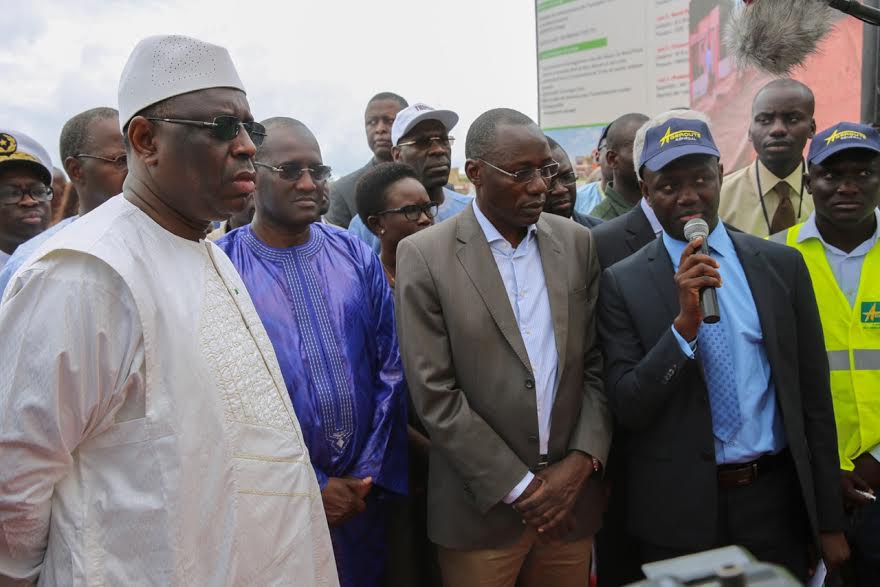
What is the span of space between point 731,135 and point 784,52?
5.09m

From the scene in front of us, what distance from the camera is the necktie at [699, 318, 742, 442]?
2623mm

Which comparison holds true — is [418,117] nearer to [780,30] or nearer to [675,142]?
[675,142]

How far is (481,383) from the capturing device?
9.14 ft

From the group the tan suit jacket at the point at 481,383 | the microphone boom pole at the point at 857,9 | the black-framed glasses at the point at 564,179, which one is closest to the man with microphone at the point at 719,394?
the tan suit jacket at the point at 481,383

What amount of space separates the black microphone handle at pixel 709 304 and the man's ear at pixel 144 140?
1776 mm

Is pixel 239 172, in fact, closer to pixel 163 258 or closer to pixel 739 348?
pixel 163 258

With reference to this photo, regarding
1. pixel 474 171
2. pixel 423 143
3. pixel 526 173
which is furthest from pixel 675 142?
pixel 423 143

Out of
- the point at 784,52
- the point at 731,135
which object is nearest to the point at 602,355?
the point at 784,52

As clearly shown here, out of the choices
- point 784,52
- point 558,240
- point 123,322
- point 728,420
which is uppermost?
point 784,52

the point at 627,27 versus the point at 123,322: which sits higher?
the point at 627,27

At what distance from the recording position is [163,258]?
1.94 m

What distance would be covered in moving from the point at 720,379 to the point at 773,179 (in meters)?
2.44

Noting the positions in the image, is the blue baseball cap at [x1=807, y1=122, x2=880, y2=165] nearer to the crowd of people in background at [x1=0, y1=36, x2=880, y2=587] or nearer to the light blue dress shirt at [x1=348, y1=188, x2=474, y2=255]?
the crowd of people in background at [x1=0, y1=36, x2=880, y2=587]

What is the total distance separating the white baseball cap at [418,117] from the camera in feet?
16.1
